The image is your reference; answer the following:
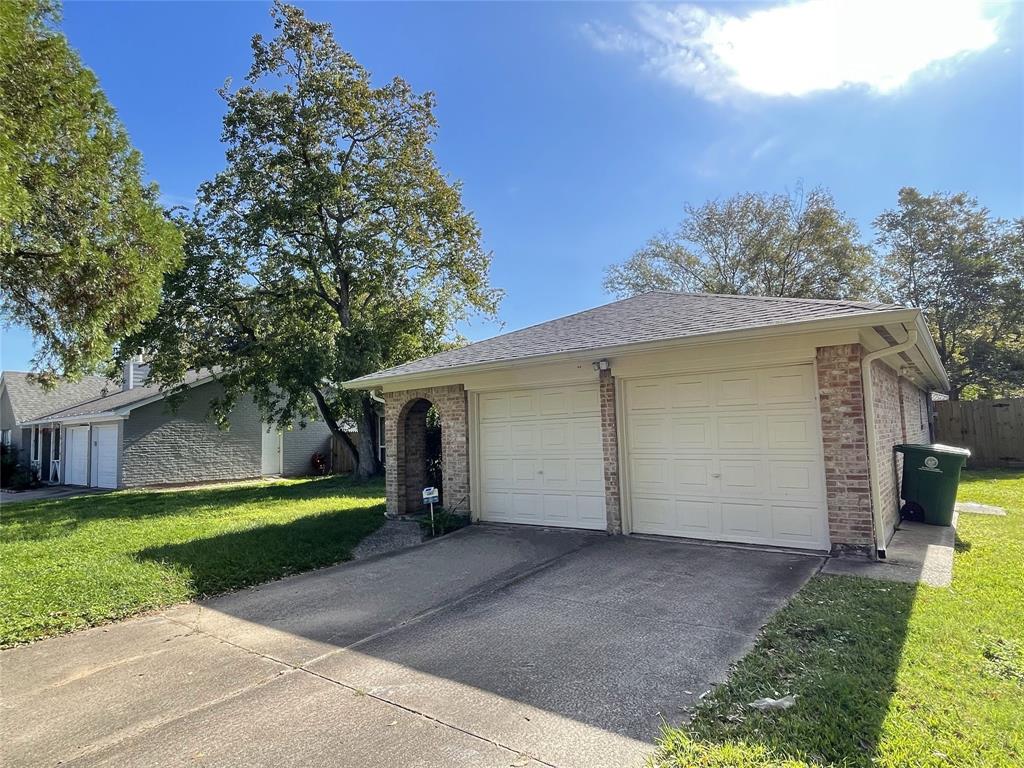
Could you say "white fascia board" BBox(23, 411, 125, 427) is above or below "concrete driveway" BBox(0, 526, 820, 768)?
above

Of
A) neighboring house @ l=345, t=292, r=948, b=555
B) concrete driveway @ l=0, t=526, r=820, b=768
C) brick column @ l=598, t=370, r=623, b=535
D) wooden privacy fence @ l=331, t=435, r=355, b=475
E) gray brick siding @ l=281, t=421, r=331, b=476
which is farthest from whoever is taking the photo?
wooden privacy fence @ l=331, t=435, r=355, b=475

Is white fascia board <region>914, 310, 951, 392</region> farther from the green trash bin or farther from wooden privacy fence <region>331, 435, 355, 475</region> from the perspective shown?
wooden privacy fence <region>331, 435, 355, 475</region>

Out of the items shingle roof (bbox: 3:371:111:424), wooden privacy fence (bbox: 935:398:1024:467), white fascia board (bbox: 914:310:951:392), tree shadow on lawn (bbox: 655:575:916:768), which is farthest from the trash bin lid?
shingle roof (bbox: 3:371:111:424)

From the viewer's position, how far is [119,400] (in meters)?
18.9

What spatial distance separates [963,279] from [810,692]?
969 inches

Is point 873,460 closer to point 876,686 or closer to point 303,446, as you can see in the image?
point 876,686

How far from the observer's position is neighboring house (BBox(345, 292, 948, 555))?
6.04m

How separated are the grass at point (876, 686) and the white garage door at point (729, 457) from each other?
57.4 inches

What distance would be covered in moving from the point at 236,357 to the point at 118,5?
10.7 meters

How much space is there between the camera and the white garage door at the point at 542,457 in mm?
8062

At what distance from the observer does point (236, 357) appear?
656 inches

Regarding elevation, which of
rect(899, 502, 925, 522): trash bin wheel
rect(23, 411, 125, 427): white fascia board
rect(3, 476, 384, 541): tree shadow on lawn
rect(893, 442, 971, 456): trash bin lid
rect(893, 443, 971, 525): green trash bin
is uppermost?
rect(23, 411, 125, 427): white fascia board

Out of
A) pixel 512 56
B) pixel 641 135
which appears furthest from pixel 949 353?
pixel 512 56

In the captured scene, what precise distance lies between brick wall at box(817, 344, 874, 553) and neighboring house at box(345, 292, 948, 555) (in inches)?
0.6
